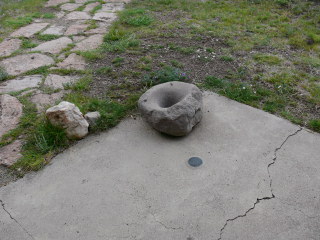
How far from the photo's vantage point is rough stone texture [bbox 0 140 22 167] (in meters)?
2.77

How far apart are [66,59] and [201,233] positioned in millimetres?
3227

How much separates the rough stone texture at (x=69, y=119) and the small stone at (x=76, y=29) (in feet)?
9.15

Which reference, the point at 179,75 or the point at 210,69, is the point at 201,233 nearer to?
the point at 179,75

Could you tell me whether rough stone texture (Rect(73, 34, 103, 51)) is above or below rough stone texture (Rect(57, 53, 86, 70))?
below

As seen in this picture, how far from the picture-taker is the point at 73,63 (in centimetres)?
433

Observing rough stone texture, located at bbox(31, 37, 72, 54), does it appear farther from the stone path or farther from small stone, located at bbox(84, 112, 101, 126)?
small stone, located at bbox(84, 112, 101, 126)

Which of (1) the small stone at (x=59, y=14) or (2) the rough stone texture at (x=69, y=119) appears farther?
(1) the small stone at (x=59, y=14)

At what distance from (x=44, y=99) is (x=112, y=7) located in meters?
3.75

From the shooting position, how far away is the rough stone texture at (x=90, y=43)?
475 centimetres

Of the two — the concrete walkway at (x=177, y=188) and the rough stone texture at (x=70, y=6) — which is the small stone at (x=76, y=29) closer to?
the rough stone texture at (x=70, y=6)

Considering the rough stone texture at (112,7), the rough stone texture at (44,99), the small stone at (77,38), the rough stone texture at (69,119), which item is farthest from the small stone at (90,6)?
the rough stone texture at (69,119)

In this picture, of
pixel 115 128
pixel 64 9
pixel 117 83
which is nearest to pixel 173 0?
pixel 64 9

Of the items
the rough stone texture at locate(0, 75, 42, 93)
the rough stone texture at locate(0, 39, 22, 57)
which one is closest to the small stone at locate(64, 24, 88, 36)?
the rough stone texture at locate(0, 39, 22, 57)

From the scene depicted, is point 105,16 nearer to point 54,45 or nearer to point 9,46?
point 54,45
